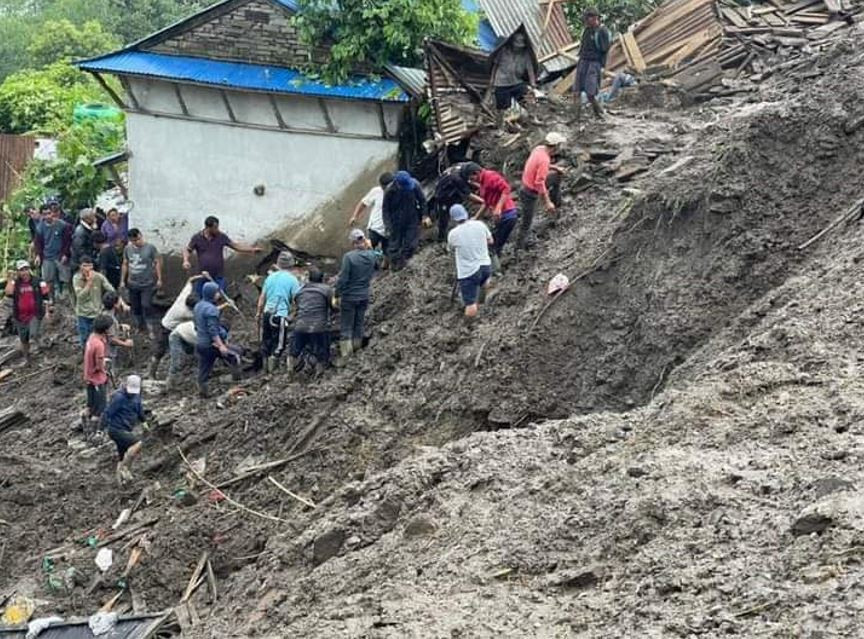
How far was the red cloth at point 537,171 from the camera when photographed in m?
14.4

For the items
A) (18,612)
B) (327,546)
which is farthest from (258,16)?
(327,546)

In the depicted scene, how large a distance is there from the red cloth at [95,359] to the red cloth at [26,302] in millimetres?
3517

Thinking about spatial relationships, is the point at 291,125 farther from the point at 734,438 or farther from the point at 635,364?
the point at 734,438

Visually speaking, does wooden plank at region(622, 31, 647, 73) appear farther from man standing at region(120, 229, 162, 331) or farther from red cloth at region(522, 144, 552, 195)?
man standing at region(120, 229, 162, 331)

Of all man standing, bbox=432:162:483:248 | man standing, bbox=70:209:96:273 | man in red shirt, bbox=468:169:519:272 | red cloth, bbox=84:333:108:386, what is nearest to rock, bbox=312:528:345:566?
red cloth, bbox=84:333:108:386

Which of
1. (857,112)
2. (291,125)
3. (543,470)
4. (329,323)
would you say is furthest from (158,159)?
(543,470)

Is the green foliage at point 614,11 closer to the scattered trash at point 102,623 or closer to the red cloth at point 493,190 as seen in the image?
the red cloth at point 493,190

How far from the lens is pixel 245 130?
19.5m

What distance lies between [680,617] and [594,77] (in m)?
11.9

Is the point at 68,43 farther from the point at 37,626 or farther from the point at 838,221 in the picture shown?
the point at 838,221

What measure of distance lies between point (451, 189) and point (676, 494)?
8335mm

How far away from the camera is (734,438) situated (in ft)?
27.5

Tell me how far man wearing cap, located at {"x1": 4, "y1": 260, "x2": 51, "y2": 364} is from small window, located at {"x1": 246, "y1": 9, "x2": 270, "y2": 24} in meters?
4.66

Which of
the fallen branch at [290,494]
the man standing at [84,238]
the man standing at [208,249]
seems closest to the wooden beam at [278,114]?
the man standing at [208,249]
